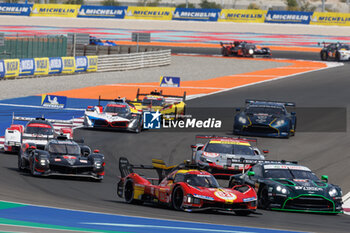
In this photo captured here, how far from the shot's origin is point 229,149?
79.7ft

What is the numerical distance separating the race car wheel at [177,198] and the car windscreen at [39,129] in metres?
8.93

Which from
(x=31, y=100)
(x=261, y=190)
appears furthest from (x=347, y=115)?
(x=261, y=190)

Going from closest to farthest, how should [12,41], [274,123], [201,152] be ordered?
[201,152] < [274,123] < [12,41]

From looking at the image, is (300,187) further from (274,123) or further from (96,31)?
(96,31)

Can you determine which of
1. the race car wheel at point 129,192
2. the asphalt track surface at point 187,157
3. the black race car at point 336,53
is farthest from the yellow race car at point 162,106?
the black race car at point 336,53

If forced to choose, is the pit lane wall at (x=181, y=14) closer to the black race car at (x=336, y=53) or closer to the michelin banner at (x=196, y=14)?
the michelin banner at (x=196, y=14)

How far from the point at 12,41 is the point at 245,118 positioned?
2857cm

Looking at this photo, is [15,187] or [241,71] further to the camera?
[241,71]

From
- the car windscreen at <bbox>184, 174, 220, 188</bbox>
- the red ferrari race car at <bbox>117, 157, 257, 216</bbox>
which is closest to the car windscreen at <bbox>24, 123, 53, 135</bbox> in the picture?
the red ferrari race car at <bbox>117, 157, 257, 216</bbox>

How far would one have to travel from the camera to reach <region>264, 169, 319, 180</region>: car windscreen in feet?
64.1

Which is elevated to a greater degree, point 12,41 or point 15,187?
point 12,41

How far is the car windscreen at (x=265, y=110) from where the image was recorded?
104 feet

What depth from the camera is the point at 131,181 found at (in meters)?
18.4

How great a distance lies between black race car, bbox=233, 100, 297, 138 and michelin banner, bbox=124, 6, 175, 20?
68.0 metres
